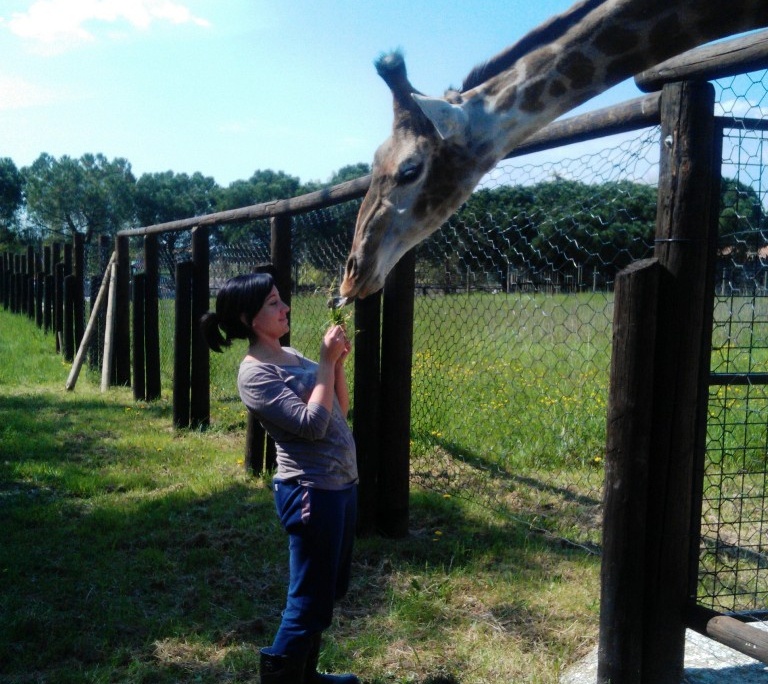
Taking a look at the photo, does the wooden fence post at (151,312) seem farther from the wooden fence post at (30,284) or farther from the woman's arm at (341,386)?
the wooden fence post at (30,284)

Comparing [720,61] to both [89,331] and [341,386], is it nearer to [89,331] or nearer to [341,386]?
[341,386]

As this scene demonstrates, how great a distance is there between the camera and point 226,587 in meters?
3.84

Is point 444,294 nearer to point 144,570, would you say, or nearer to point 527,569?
point 527,569

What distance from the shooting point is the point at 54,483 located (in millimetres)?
5617

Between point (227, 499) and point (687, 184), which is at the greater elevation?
point (687, 184)

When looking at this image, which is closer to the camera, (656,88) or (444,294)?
(656,88)

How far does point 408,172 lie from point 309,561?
1.59m

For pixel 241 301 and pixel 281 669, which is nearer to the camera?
pixel 281 669

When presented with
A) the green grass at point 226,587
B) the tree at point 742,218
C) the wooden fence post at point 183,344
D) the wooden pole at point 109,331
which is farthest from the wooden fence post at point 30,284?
the tree at point 742,218

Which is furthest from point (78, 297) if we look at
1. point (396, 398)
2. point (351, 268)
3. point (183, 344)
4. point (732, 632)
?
point (732, 632)

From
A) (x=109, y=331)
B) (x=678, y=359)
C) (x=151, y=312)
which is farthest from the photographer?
(x=109, y=331)

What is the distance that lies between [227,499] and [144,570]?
3.73 feet

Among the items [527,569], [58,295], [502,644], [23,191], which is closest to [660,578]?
[502,644]

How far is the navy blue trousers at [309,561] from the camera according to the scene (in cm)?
258
